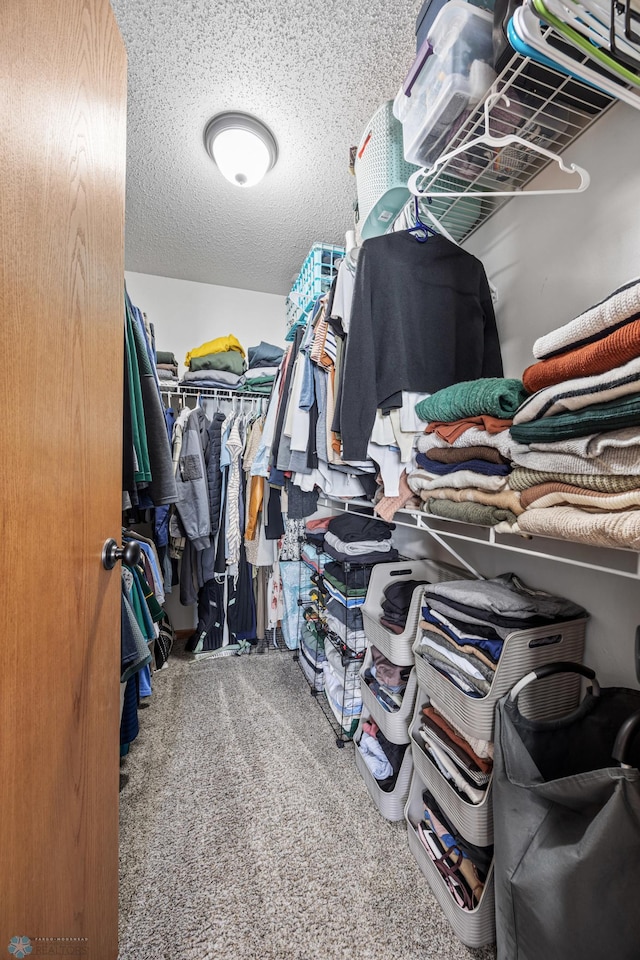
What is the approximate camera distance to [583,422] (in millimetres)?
598

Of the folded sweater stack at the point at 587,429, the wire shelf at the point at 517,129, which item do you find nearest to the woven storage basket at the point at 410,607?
the folded sweater stack at the point at 587,429

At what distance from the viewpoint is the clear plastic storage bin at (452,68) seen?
0.81 m

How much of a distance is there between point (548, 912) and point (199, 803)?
1133 millimetres

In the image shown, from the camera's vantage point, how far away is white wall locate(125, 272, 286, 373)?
2604 millimetres

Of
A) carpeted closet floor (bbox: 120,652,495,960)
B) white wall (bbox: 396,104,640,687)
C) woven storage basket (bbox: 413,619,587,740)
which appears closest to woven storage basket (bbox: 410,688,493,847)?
woven storage basket (bbox: 413,619,587,740)

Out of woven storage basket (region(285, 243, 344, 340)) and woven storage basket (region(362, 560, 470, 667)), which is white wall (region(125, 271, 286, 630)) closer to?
woven storage basket (region(285, 243, 344, 340))

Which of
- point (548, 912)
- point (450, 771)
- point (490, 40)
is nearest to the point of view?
point (548, 912)

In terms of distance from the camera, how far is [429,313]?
1.14 m

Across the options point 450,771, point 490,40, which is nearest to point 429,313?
point 490,40

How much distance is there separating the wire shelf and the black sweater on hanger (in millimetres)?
166

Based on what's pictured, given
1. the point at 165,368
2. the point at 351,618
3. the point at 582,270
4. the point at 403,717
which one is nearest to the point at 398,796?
the point at 403,717

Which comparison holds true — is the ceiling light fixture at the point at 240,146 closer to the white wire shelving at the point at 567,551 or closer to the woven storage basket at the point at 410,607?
the white wire shelving at the point at 567,551

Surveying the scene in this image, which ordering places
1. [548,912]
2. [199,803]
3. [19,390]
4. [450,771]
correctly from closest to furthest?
1. [19,390]
2. [548,912]
3. [450,771]
4. [199,803]

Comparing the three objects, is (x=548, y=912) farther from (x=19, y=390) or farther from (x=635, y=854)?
(x=19, y=390)
